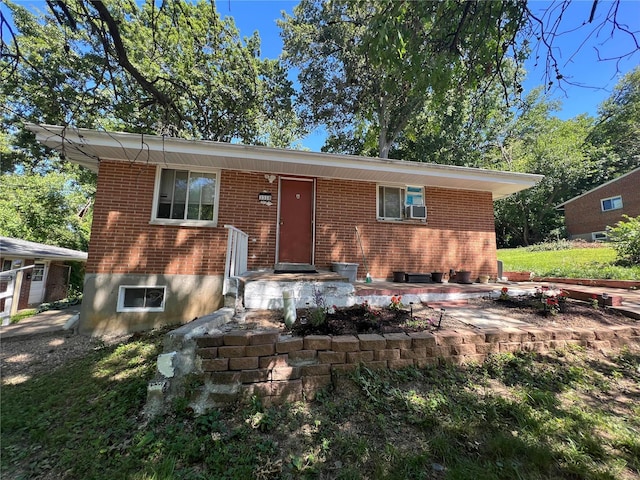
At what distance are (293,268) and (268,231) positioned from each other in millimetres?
1119

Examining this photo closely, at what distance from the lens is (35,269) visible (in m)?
13.6

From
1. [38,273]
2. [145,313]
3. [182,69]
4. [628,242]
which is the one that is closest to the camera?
[145,313]

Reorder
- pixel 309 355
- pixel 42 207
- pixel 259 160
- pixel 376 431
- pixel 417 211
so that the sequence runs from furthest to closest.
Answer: pixel 42 207
pixel 417 211
pixel 259 160
pixel 309 355
pixel 376 431

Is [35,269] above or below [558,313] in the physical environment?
above

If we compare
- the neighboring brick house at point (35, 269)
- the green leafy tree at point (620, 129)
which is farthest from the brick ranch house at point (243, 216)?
the green leafy tree at point (620, 129)

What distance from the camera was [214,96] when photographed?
1335 cm

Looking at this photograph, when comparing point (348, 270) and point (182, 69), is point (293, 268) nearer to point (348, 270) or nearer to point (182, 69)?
point (348, 270)

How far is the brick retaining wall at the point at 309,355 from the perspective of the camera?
101 inches

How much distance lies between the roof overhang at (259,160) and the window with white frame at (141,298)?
2.67 meters

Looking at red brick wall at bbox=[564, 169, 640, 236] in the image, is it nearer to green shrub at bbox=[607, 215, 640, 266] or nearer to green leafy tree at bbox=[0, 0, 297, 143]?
green shrub at bbox=[607, 215, 640, 266]

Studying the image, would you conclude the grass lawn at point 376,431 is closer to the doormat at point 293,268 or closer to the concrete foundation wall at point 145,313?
the concrete foundation wall at point 145,313

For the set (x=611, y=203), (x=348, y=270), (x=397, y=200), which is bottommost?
(x=348, y=270)

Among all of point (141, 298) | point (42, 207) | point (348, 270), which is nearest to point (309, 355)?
point (348, 270)

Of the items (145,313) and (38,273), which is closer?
(145,313)
